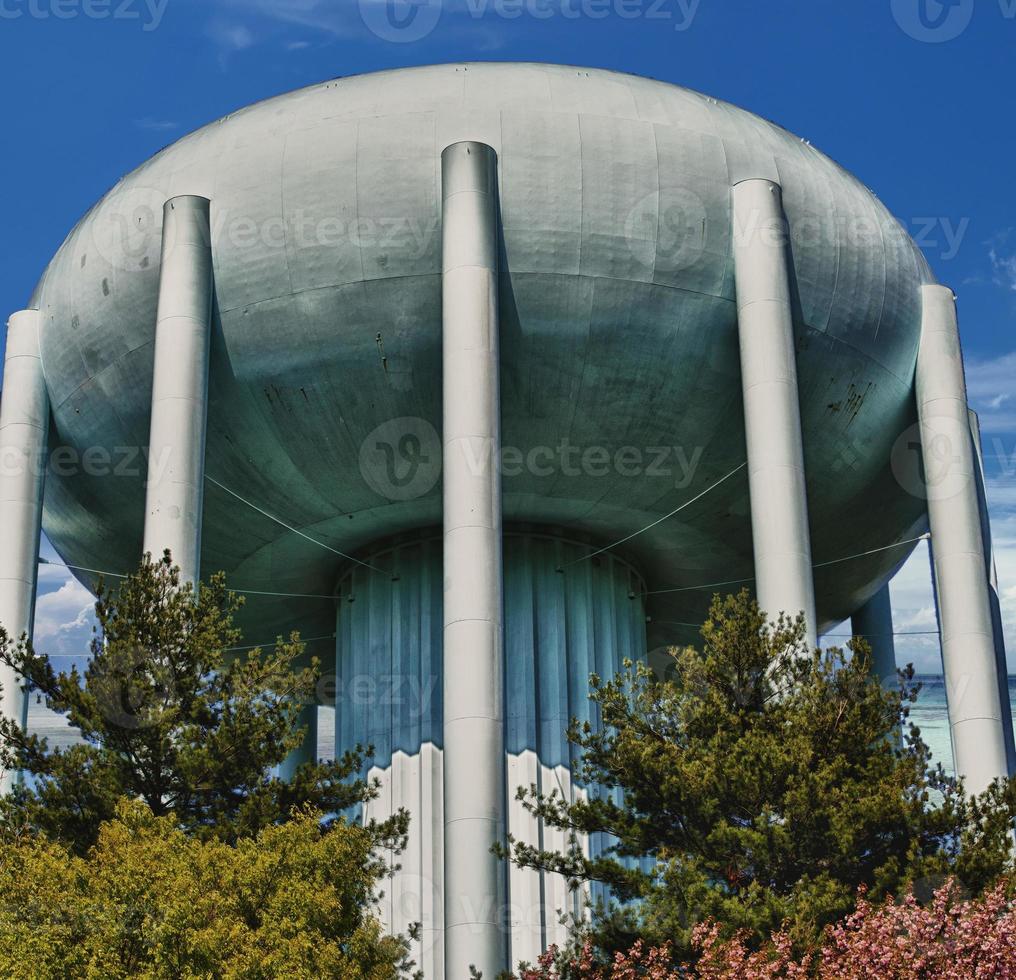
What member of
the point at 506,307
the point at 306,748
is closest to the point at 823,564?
the point at 506,307

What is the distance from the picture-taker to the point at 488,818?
54.7 feet

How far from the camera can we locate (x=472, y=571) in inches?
700

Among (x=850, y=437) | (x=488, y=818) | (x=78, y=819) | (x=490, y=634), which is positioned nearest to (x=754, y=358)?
(x=850, y=437)

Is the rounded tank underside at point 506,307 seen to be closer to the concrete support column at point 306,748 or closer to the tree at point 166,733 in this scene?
the tree at point 166,733

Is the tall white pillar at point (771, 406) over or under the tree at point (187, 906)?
over

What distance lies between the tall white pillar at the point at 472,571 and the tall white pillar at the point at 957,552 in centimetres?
622

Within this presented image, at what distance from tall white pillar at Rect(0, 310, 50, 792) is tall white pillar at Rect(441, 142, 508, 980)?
6492 mm

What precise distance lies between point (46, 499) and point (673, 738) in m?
12.3

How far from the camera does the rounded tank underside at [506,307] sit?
19.6 meters

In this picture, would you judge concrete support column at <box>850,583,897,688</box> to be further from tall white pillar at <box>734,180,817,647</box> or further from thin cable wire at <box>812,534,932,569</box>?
tall white pillar at <box>734,180,817,647</box>

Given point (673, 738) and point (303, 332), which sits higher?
point (303, 332)

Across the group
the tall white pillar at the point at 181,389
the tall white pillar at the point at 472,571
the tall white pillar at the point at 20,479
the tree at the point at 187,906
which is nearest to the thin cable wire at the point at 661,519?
the tall white pillar at the point at 472,571

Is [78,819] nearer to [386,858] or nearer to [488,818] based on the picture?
[488,818]

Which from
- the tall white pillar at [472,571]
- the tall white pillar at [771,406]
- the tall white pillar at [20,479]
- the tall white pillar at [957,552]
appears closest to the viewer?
the tall white pillar at [472,571]
